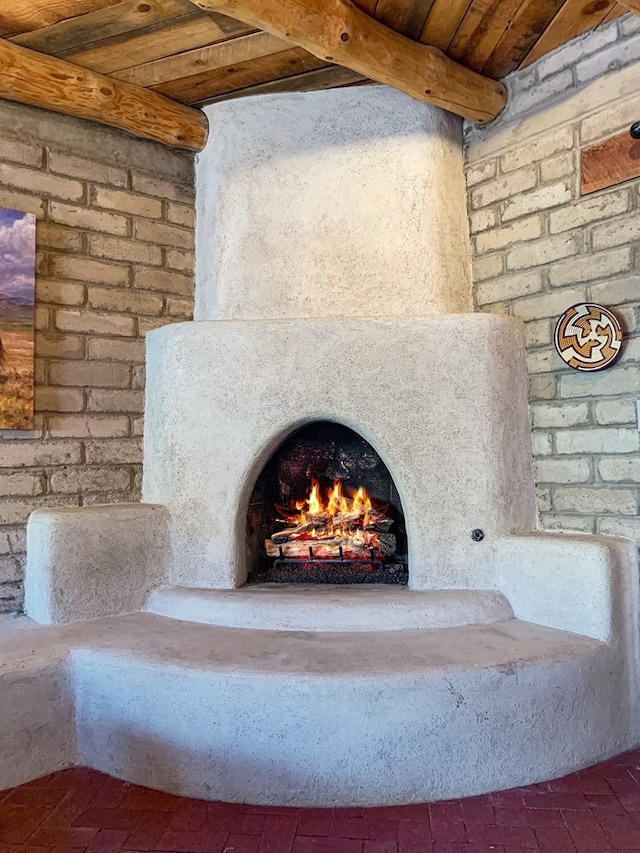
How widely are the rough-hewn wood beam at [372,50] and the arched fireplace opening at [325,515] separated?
1.73 meters

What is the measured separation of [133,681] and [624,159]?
296 cm

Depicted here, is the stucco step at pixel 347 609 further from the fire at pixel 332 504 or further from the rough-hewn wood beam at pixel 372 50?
the rough-hewn wood beam at pixel 372 50

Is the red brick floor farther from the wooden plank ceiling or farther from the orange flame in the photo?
the wooden plank ceiling

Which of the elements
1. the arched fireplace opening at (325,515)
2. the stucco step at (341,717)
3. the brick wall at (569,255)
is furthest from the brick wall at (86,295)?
the brick wall at (569,255)

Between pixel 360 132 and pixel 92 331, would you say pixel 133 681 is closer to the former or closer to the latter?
pixel 92 331

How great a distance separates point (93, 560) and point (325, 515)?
3.86 ft

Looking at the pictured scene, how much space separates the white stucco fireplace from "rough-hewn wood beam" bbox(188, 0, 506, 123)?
0.23 meters

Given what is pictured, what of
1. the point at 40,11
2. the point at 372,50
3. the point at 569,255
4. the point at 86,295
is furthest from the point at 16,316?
the point at 569,255

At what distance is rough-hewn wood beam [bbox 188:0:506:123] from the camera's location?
2607mm

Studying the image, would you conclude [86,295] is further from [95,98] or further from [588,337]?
[588,337]

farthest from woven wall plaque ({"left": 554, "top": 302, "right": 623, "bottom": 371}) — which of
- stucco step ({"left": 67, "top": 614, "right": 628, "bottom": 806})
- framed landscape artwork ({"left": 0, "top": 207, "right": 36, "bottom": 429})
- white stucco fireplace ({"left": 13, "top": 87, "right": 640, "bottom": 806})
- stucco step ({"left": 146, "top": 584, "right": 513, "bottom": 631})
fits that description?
framed landscape artwork ({"left": 0, "top": 207, "right": 36, "bottom": 429})

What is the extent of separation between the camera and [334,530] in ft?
11.3

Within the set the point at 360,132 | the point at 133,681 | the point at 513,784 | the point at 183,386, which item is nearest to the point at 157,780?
the point at 133,681

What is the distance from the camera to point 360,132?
348cm
